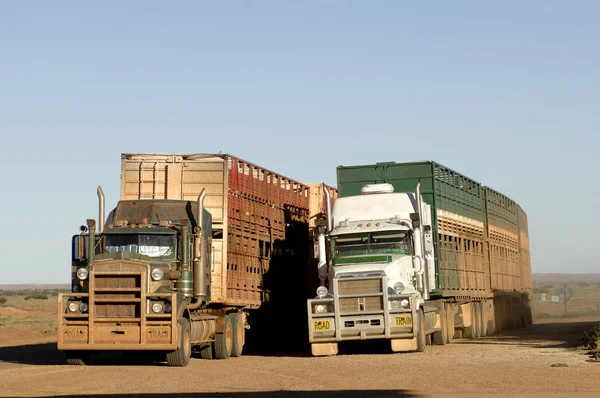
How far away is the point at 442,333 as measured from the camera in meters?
29.0

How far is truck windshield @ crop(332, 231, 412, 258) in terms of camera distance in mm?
24859

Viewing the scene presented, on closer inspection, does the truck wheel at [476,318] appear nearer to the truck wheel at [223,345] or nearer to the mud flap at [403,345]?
the mud flap at [403,345]

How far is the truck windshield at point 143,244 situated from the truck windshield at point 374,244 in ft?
15.8

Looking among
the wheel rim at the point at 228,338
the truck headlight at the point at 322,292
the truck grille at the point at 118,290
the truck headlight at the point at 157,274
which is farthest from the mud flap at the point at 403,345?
the truck grille at the point at 118,290

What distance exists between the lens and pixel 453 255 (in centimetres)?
3066

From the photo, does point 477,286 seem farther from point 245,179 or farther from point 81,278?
point 81,278

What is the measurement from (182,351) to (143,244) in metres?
2.49

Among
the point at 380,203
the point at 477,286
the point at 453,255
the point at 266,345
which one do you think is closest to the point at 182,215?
the point at 380,203

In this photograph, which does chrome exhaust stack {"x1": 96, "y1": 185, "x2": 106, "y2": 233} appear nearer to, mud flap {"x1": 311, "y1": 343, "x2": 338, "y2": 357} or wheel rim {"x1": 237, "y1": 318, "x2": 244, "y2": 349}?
wheel rim {"x1": 237, "y1": 318, "x2": 244, "y2": 349}

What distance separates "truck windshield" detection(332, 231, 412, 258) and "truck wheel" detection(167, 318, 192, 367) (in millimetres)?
4928

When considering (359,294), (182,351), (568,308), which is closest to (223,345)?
(182,351)

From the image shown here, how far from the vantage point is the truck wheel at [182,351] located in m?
21.4

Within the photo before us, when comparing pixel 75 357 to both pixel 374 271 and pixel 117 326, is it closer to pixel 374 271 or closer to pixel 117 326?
pixel 117 326

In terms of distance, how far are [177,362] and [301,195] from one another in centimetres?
1184
